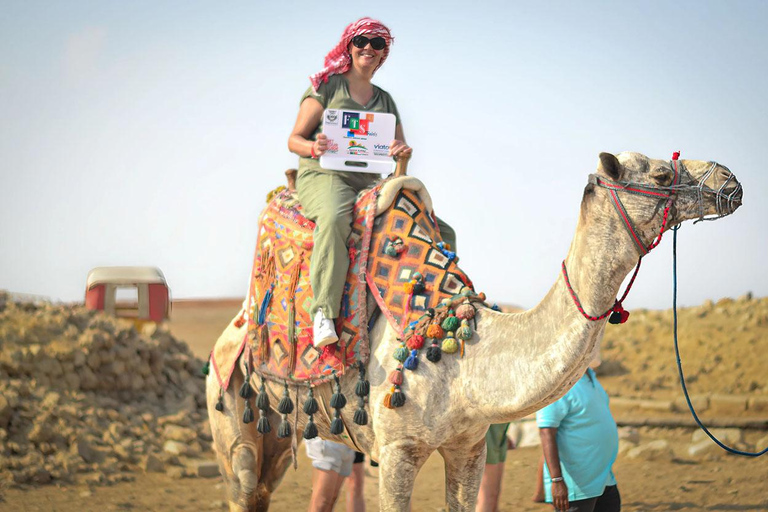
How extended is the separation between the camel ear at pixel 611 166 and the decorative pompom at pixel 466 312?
1.05 m

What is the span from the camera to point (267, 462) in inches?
245

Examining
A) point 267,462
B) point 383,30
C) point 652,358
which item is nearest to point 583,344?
point 383,30

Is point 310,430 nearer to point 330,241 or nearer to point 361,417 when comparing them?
point 361,417

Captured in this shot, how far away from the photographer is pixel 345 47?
17.4ft

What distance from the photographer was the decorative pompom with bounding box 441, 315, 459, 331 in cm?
449

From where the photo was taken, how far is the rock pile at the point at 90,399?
9.48 metres

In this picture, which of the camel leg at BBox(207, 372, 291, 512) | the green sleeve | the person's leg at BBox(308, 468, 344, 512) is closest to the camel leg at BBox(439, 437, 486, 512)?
the camel leg at BBox(207, 372, 291, 512)

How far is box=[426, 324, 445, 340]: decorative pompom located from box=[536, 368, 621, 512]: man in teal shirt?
5.74 feet

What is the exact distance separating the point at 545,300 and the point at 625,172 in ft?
2.52

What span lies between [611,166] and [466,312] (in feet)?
3.65

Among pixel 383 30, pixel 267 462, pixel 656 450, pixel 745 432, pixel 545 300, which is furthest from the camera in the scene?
pixel 745 432

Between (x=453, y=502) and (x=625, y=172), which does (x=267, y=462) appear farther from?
(x=625, y=172)

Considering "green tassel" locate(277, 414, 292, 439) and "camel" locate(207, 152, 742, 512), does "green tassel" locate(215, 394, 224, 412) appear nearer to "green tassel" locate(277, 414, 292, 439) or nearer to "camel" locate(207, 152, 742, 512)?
"camel" locate(207, 152, 742, 512)

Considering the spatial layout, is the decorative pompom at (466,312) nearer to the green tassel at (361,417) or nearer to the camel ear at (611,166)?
the green tassel at (361,417)
